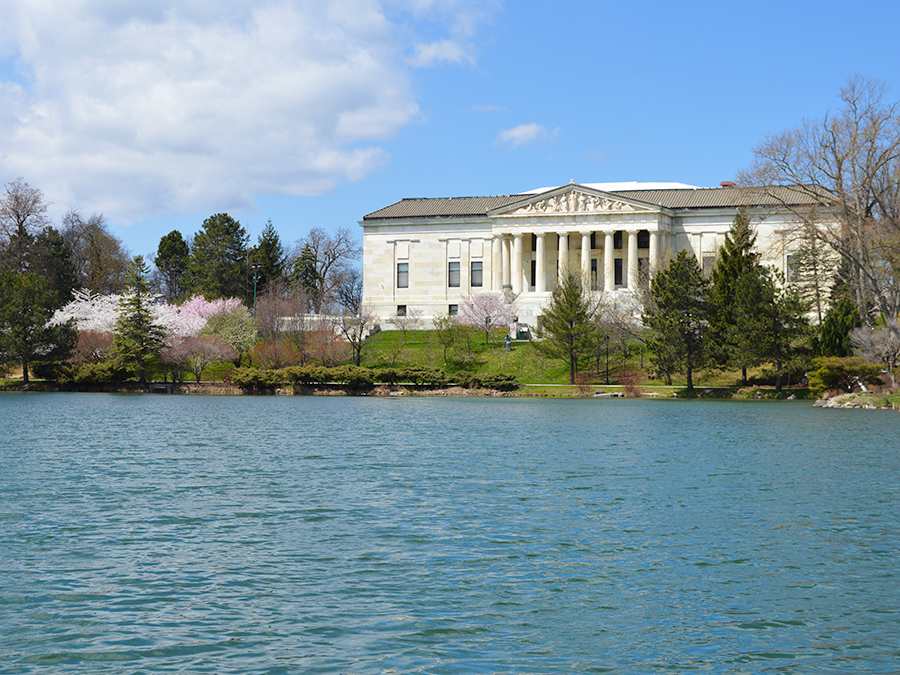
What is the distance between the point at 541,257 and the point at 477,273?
1048 cm

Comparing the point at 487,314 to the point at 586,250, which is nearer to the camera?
the point at 487,314

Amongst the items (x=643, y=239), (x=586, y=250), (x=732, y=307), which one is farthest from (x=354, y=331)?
(x=643, y=239)

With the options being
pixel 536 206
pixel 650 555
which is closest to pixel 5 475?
pixel 650 555

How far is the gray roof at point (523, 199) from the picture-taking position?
348 feet

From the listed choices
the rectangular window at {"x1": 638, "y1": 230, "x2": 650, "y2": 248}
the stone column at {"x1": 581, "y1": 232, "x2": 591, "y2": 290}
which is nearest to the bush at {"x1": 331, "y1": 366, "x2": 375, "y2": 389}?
the stone column at {"x1": 581, "y1": 232, "x2": 591, "y2": 290}

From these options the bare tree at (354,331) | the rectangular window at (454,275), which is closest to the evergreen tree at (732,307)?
the bare tree at (354,331)

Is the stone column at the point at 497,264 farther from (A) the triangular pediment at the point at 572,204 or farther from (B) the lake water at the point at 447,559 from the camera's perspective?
(B) the lake water at the point at 447,559

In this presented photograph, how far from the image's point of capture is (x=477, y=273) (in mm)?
117500

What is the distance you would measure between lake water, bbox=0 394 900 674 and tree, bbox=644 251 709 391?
37139mm

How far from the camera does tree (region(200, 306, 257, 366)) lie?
85.6 m

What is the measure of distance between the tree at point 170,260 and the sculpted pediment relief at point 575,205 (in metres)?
54.3

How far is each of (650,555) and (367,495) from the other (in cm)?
769

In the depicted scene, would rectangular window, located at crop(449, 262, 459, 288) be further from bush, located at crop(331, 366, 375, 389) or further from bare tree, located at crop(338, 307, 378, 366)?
bush, located at crop(331, 366, 375, 389)

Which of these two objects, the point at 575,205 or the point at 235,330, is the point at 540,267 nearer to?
the point at 575,205
